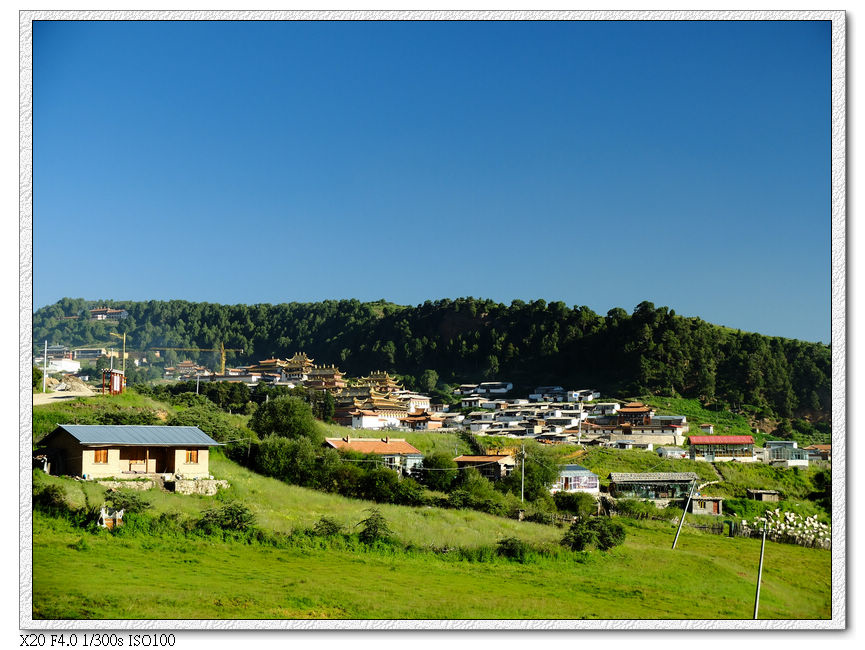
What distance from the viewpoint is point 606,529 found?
32.5 ft

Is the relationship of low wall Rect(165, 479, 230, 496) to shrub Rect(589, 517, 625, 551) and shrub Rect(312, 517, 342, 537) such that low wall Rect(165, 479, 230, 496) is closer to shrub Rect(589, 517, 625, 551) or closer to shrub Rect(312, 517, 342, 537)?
shrub Rect(312, 517, 342, 537)

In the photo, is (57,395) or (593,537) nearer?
(593,537)

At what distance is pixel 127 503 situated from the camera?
8453 mm

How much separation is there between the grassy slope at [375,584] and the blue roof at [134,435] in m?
1.66

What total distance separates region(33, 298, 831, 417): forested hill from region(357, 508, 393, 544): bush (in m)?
9.42

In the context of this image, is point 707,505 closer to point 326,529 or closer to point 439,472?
point 439,472

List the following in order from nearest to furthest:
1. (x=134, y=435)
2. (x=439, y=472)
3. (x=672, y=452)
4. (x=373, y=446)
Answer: (x=134, y=435) → (x=439, y=472) → (x=373, y=446) → (x=672, y=452)

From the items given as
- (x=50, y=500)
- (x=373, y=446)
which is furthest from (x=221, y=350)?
(x=50, y=500)

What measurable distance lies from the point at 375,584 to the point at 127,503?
8.60 ft

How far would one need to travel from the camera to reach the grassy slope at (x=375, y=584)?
7086 millimetres

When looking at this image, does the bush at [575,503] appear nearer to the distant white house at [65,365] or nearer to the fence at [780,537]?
the fence at [780,537]

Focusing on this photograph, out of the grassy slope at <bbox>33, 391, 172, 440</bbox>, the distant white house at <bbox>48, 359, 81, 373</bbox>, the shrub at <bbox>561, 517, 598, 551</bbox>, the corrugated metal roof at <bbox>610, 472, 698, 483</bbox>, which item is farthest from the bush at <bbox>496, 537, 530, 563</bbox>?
the distant white house at <bbox>48, 359, 81, 373</bbox>

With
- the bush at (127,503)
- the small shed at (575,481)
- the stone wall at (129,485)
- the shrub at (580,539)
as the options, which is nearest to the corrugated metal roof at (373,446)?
the small shed at (575,481)

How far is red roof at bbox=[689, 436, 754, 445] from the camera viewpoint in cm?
1756
